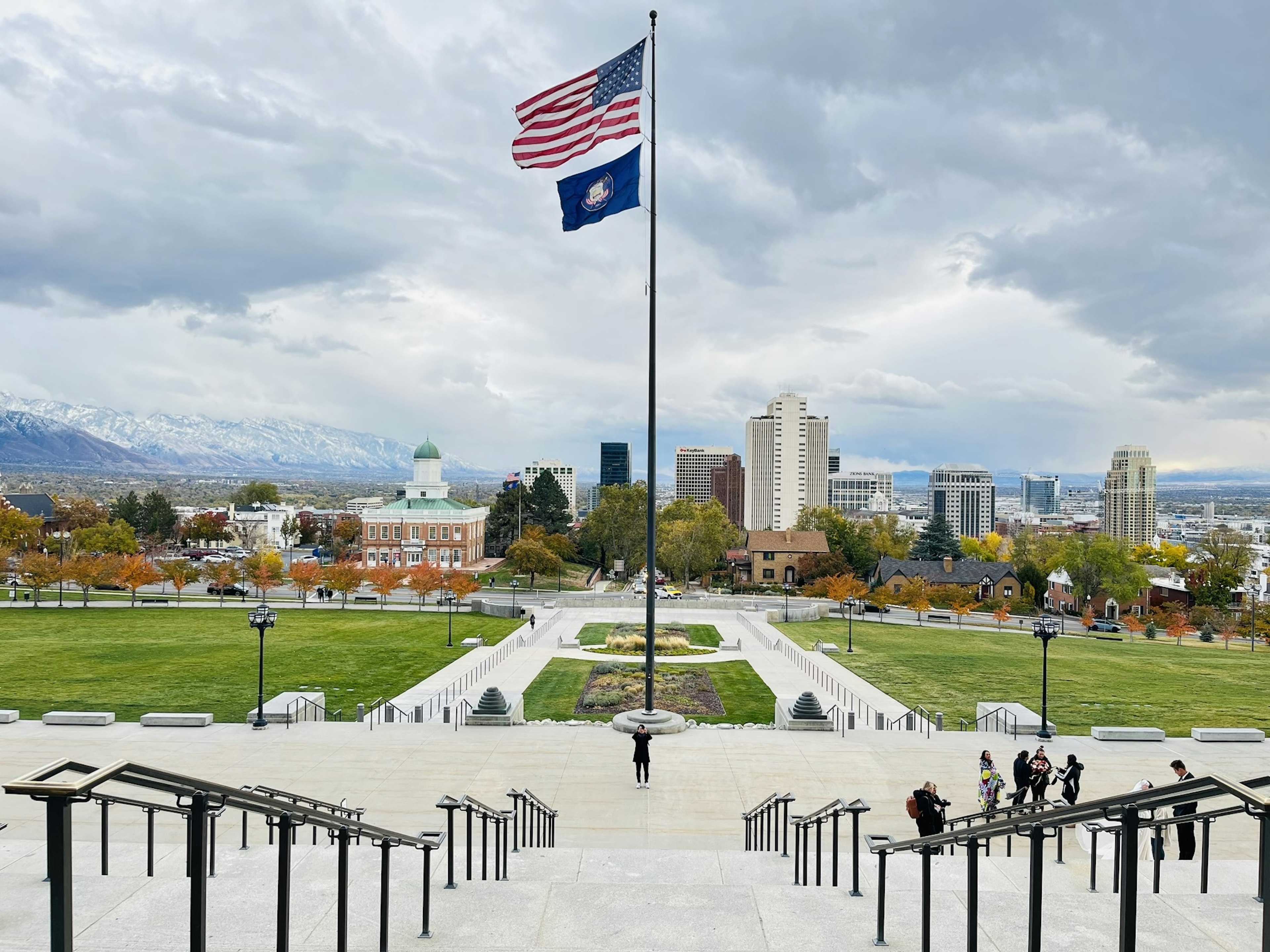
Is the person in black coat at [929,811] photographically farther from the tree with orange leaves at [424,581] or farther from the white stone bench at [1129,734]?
the tree with orange leaves at [424,581]

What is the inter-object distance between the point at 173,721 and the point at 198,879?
20.3m

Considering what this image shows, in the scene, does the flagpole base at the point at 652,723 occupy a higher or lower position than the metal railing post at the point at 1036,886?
lower

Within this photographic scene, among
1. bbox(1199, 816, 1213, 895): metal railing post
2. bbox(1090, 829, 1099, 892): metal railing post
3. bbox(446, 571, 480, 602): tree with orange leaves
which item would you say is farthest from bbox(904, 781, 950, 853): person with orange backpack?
bbox(446, 571, 480, 602): tree with orange leaves

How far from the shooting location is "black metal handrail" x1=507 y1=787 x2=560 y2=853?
14125 millimetres

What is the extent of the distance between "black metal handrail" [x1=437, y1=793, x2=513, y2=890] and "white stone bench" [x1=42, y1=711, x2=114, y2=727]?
15.2 metres

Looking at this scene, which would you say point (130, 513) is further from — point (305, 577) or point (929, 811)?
point (929, 811)

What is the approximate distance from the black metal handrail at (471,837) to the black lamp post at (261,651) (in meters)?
12.6

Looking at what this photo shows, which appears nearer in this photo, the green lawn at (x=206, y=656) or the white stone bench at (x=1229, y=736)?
the white stone bench at (x=1229, y=736)

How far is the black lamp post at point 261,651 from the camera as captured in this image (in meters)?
23.5

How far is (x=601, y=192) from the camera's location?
796 inches

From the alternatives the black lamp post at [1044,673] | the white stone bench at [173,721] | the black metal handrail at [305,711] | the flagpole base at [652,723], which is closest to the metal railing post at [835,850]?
the flagpole base at [652,723]

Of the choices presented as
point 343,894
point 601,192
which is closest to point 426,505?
point 601,192

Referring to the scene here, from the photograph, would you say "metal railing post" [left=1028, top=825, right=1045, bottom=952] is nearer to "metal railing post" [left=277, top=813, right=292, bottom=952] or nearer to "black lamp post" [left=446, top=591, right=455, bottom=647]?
"metal railing post" [left=277, top=813, right=292, bottom=952]

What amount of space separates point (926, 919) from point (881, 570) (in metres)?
89.4
